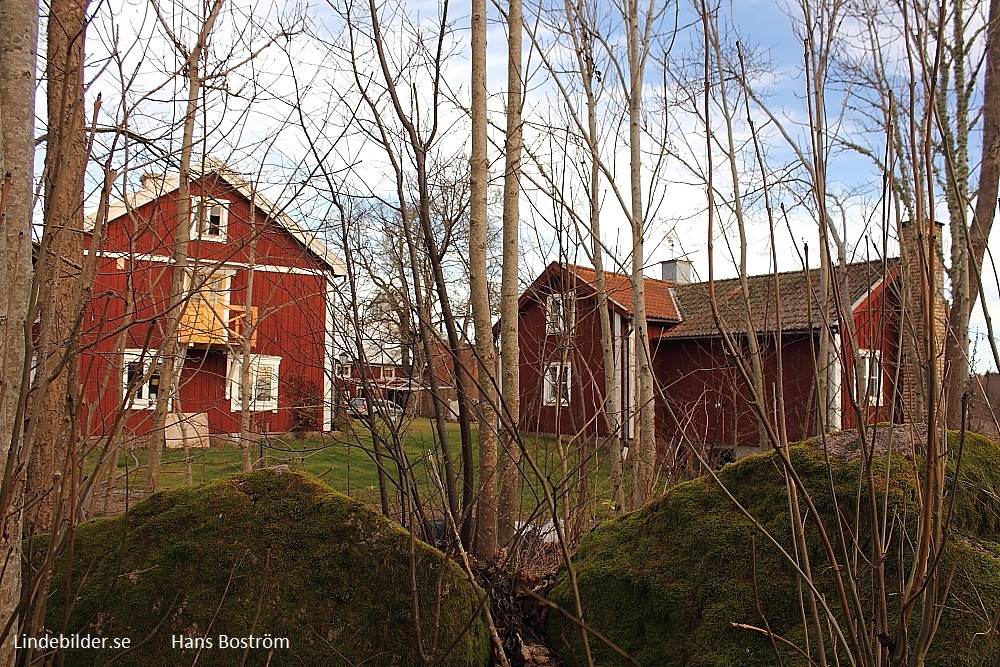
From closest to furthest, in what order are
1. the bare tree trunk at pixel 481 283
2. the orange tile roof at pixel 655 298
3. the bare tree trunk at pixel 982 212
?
the bare tree trunk at pixel 982 212, the bare tree trunk at pixel 481 283, the orange tile roof at pixel 655 298

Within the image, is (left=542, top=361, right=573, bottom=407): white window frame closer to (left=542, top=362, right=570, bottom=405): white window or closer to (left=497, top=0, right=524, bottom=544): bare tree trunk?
(left=542, top=362, right=570, bottom=405): white window

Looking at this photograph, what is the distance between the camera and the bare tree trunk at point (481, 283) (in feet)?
12.9

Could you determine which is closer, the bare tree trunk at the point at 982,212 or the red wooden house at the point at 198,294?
the bare tree trunk at the point at 982,212

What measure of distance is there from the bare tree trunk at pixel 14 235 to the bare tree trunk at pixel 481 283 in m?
2.27

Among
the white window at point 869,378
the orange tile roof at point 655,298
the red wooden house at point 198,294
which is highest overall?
the orange tile roof at point 655,298

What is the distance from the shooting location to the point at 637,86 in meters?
7.45

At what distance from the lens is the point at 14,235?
65.4 inches

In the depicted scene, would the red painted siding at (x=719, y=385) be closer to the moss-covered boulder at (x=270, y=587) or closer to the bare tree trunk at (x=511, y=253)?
the bare tree trunk at (x=511, y=253)

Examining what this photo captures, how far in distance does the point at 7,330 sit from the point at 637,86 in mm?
6998

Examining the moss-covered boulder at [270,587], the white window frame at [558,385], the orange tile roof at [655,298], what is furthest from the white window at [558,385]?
the orange tile roof at [655,298]

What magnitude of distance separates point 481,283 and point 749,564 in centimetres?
228

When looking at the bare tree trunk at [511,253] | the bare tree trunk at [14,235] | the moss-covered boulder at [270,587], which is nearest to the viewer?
the bare tree trunk at [14,235]

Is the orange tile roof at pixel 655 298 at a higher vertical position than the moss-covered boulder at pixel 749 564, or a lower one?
higher

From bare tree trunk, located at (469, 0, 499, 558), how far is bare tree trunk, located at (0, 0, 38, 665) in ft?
7.44
